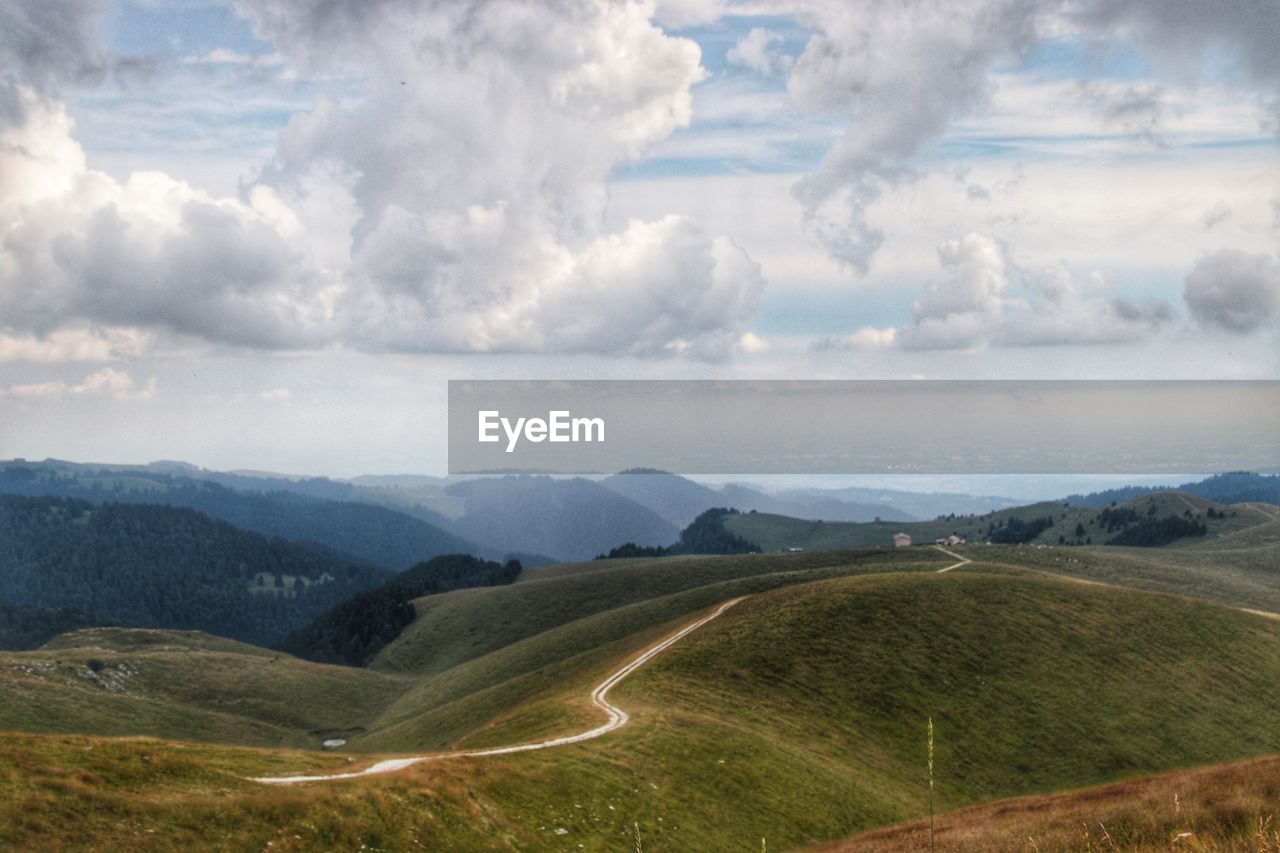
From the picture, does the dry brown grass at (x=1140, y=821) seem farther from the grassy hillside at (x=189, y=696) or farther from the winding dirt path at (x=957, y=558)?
the winding dirt path at (x=957, y=558)

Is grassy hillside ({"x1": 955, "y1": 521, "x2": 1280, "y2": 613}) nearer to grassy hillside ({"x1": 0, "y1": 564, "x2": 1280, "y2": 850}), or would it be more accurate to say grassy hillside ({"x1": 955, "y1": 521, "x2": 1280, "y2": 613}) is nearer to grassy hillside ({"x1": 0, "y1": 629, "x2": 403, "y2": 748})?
grassy hillside ({"x1": 0, "y1": 564, "x2": 1280, "y2": 850})

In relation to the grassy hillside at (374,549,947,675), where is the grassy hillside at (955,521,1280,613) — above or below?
above

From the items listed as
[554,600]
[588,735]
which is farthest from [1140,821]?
[554,600]

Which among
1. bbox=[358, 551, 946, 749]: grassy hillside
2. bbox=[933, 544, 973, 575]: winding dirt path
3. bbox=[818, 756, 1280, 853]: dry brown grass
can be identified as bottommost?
bbox=[358, 551, 946, 749]: grassy hillside

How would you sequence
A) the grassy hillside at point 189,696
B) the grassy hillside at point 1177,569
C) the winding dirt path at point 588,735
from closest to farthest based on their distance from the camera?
1. the winding dirt path at point 588,735
2. the grassy hillside at point 189,696
3. the grassy hillside at point 1177,569

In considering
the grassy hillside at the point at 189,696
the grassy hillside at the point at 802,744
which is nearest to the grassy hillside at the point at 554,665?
the grassy hillside at the point at 802,744

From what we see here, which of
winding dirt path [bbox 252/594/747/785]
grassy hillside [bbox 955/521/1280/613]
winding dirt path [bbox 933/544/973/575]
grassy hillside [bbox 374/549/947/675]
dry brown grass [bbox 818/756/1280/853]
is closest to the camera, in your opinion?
dry brown grass [bbox 818/756/1280/853]

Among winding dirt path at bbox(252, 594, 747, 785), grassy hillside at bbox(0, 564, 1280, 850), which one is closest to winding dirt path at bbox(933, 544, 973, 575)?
grassy hillside at bbox(0, 564, 1280, 850)
